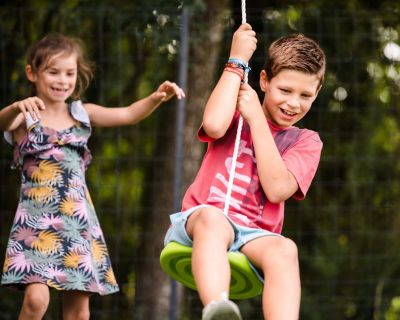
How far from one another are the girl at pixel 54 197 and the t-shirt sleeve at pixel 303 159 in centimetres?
78

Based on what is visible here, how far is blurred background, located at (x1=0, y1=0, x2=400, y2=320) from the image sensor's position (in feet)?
21.2

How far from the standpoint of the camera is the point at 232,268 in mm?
3705

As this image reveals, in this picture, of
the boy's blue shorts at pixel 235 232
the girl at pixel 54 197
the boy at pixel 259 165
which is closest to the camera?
the boy at pixel 259 165

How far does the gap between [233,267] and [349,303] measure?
3.45 m

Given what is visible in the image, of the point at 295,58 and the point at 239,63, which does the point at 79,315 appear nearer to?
the point at 239,63

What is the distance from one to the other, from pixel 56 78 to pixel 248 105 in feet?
3.80

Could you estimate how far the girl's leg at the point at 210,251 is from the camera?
343 centimetres

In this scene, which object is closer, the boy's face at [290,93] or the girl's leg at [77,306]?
the boy's face at [290,93]

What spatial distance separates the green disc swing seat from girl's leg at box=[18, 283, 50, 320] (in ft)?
A: 2.38

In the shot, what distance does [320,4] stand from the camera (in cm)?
729

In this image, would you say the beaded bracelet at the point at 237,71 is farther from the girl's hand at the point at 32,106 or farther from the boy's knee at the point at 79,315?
the boy's knee at the point at 79,315

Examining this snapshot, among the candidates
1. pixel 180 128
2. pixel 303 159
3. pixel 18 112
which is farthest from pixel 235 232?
pixel 180 128

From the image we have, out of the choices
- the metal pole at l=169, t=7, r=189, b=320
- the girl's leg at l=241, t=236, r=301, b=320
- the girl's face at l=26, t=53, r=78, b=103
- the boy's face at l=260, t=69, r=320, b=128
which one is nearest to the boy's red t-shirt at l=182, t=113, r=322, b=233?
the boy's face at l=260, t=69, r=320, b=128

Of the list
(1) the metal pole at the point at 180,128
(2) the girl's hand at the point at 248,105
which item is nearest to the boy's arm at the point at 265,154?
(2) the girl's hand at the point at 248,105
